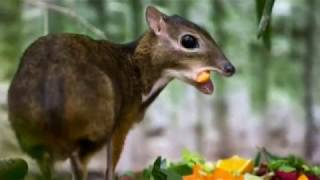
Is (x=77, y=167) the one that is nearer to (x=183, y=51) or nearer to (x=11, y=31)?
(x=183, y=51)

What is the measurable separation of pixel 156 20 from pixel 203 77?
0.37 feet

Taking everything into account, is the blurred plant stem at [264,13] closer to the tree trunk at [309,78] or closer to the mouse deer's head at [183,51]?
the mouse deer's head at [183,51]

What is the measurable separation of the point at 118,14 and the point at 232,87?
62 centimetres

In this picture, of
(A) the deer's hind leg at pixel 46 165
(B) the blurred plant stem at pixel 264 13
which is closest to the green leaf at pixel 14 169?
(A) the deer's hind leg at pixel 46 165

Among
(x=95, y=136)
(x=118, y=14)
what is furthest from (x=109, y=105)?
(x=118, y=14)

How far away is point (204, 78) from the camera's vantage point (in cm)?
127

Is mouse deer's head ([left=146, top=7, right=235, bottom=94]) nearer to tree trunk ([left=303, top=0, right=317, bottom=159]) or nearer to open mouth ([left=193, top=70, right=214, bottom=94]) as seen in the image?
open mouth ([left=193, top=70, right=214, bottom=94])

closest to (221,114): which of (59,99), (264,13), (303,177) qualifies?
(303,177)

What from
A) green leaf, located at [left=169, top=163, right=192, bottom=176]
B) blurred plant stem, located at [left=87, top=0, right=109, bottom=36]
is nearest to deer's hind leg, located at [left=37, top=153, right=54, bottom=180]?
green leaf, located at [left=169, top=163, right=192, bottom=176]

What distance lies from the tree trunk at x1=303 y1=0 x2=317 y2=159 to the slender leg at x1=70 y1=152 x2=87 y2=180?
111 inches

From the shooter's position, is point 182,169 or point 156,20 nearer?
point 156,20

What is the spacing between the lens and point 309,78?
12.7 feet

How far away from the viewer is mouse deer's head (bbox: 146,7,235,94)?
1.28m

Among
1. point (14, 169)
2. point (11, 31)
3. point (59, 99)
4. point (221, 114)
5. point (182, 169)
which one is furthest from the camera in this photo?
point (221, 114)
